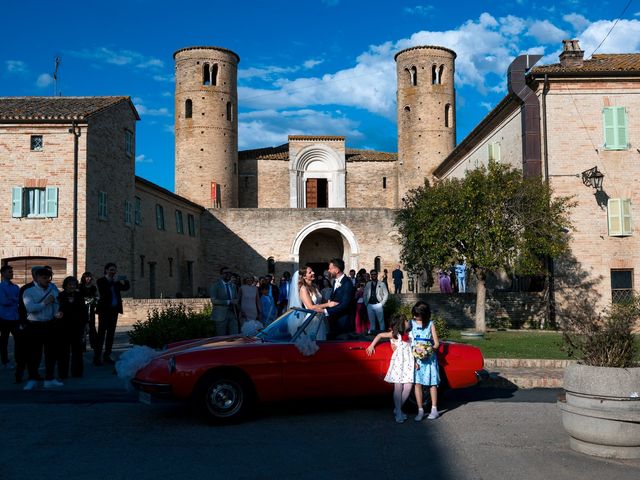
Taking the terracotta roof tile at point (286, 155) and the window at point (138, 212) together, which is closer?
the window at point (138, 212)

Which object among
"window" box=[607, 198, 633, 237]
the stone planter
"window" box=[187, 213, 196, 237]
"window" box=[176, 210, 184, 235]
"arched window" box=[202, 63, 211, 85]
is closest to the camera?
the stone planter

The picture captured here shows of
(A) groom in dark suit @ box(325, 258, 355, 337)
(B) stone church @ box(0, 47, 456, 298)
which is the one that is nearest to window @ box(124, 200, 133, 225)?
(B) stone church @ box(0, 47, 456, 298)

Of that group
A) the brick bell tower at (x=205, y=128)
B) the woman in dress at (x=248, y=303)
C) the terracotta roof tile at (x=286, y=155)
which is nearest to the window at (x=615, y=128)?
the woman in dress at (x=248, y=303)

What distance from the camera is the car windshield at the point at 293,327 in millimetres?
7352

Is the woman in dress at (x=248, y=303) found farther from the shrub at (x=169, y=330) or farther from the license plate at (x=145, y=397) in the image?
the license plate at (x=145, y=397)

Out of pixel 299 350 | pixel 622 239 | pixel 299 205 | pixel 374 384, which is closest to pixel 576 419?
pixel 374 384

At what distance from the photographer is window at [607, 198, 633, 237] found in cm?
2177

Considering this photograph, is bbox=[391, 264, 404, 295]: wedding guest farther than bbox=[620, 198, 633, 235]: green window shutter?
Yes

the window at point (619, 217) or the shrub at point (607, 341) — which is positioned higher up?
the window at point (619, 217)

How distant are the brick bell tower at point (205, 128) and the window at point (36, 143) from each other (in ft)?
71.0

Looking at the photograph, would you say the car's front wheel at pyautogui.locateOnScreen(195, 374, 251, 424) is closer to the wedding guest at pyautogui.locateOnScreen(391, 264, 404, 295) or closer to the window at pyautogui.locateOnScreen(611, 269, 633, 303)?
the window at pyautogui.locateOnScreen(611, 269, 633, 303)

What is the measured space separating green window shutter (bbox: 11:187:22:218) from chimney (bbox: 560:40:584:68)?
20190 millimetres

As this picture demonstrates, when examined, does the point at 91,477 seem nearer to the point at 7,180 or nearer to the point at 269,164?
the point at 7,180

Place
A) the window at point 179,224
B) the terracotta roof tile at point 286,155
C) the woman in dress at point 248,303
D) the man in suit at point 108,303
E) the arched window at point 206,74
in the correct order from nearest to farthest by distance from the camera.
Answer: the man in suit at point 108,303
the woman in dress at point 248,303
the window at point 179,224
the arched window at point 206,74
the terracotta roof tile at point 286,155
